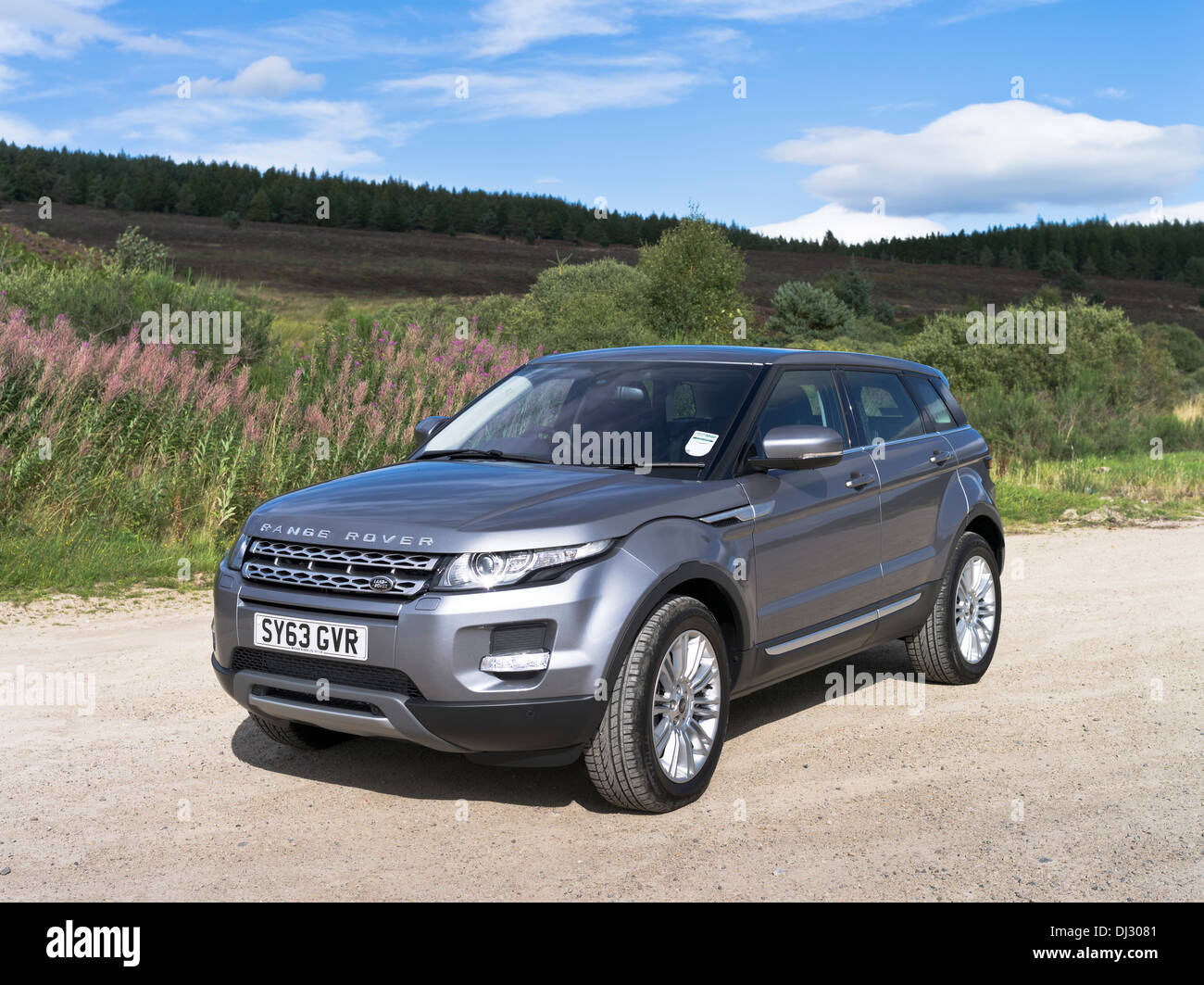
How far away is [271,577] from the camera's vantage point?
15.9 ft

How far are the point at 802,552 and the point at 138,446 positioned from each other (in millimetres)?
7843

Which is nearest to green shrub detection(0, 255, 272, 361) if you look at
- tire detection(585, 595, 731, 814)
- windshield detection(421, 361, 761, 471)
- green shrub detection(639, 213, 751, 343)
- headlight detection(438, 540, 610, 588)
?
windshield detection(421, 361, 761, 471)

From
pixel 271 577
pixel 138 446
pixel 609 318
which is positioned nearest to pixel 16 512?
pixel 138 446

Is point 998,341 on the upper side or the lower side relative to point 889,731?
upper

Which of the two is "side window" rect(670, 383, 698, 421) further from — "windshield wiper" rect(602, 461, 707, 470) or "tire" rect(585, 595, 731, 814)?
"tire" rect(585, 595, 731, 814)

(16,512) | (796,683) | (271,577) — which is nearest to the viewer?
(271,577)

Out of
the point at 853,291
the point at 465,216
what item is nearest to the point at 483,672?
the point at 853,291

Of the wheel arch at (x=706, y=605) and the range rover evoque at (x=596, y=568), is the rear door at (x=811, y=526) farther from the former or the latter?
the wheel arch at (x=706, y=605)

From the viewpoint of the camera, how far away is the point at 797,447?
5418 millimetres

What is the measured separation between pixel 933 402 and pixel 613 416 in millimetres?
2596

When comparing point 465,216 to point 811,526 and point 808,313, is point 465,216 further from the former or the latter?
point 811,526

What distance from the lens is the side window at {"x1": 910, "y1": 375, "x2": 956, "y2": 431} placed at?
736 cm

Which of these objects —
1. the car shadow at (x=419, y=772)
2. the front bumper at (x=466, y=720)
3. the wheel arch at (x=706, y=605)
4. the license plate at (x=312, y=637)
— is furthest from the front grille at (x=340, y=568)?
the car shadow at (x=419, y=772)

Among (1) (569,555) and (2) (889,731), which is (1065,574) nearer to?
(2) (889,731)
